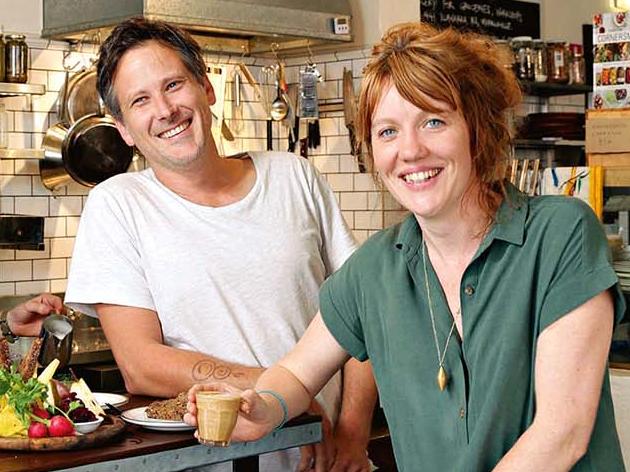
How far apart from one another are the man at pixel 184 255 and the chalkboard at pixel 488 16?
4.17 m

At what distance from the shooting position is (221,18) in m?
4.69

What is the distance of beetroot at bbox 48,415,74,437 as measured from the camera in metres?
2.39

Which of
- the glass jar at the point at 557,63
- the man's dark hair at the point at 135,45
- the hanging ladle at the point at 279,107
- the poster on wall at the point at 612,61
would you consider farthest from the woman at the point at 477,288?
the glass jar at the point at 557,63

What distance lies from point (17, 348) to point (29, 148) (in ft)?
4.23

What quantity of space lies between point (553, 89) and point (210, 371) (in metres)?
4.90

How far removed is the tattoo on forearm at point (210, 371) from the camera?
2651mm

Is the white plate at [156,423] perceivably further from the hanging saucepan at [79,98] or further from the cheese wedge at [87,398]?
the hanging saucepan at [79,98]

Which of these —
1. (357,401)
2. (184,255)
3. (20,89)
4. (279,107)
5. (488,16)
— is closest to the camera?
(184,255)

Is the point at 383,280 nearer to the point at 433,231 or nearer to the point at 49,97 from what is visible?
the point at 433,231

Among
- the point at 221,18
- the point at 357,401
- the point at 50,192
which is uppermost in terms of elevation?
the point at 221,18

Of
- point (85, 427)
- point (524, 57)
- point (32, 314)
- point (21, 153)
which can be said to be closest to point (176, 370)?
point (85, 427)

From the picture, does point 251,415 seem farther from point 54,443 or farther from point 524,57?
point 524,57

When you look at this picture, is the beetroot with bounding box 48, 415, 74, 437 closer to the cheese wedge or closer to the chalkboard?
the cheese wedge

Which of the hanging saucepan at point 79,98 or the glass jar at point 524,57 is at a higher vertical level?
the glass jar at point 524,57
